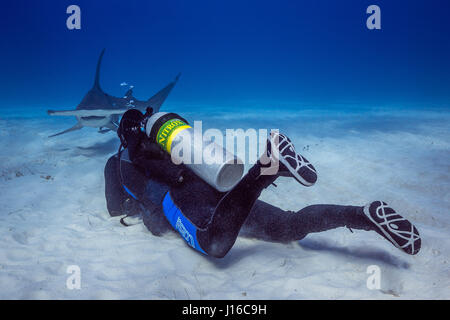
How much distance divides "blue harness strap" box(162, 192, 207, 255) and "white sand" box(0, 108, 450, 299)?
12.8 inches

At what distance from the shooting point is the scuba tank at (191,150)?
6.46 feet

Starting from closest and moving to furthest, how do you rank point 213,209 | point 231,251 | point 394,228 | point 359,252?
point 394,228 < point 213,209 < point 359,252 < point 231,251

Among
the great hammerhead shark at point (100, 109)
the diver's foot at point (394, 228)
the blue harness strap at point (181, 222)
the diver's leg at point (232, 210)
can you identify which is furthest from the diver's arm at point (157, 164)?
the great hammerhead shark at point (100, 109)

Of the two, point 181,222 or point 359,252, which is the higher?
point 181,222

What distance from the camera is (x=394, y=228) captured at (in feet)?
6.07

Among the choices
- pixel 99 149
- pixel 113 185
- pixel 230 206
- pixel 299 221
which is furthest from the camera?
pixel 99 149

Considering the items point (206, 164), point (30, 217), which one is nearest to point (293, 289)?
point (206, 164)

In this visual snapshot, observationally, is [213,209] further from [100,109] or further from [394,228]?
[100,109]

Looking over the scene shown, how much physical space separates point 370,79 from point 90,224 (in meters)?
87.9

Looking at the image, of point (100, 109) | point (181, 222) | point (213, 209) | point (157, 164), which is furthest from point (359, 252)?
point (100, 109)

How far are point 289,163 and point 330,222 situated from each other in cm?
67

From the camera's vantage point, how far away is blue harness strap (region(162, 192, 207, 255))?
7.36 ft
